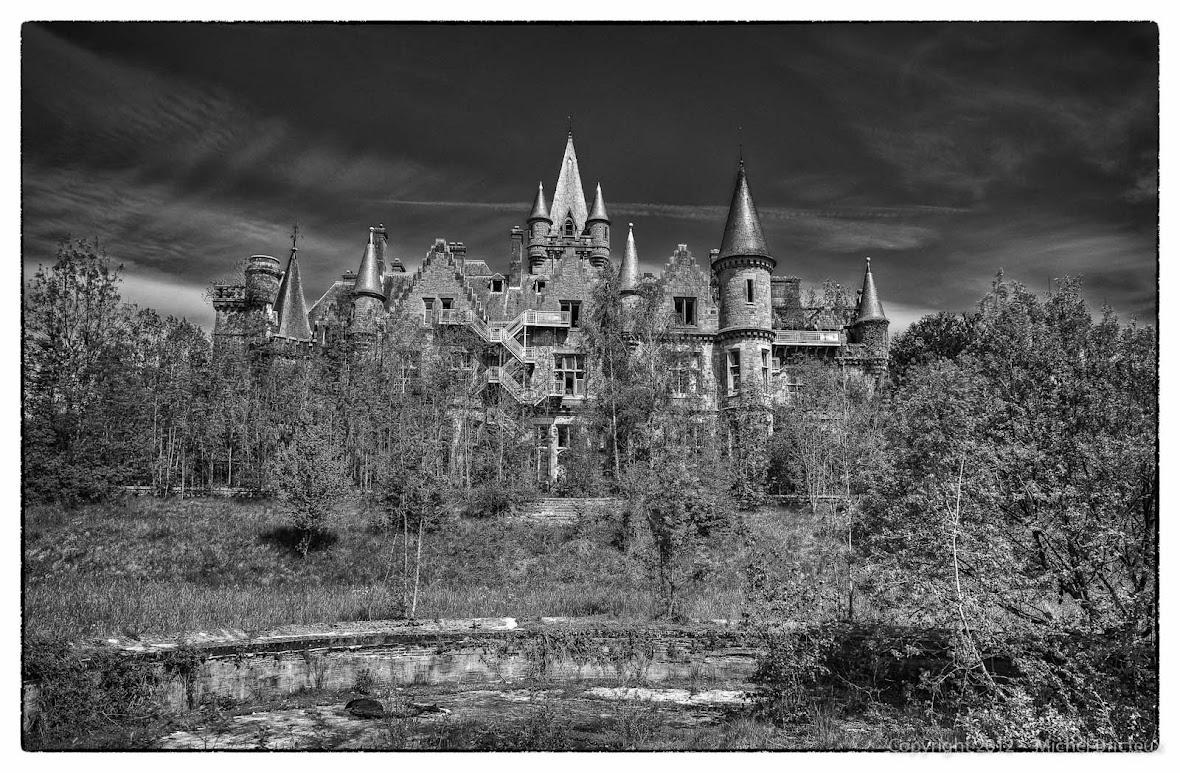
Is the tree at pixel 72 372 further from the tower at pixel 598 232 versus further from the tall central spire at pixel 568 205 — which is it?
the tall central spire at pixel 568 205

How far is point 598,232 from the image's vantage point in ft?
115

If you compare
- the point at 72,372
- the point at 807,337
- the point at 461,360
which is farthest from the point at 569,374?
the point at 72,372

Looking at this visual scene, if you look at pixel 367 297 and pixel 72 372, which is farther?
pixel 367 297

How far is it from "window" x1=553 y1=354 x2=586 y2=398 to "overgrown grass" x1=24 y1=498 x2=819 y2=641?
807cm

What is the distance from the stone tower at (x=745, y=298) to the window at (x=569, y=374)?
4733 mm

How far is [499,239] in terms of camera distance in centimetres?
1394

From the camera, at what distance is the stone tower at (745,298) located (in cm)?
2345

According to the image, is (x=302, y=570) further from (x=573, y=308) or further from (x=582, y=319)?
(x=573, y=308)

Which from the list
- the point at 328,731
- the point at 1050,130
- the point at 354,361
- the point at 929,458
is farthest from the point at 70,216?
Result: the point at 354,361

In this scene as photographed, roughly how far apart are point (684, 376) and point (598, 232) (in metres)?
15.3

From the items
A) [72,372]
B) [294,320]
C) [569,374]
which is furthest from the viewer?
[569,374]

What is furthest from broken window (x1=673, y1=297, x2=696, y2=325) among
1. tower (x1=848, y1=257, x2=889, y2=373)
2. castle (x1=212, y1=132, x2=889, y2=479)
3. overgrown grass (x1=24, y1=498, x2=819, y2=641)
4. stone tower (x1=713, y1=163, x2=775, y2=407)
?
overgrown grass (x1=24, y1=498, x2=819, y2=641)

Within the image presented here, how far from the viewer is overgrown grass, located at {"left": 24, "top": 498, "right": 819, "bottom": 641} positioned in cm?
877

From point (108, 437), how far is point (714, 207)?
436 inches
